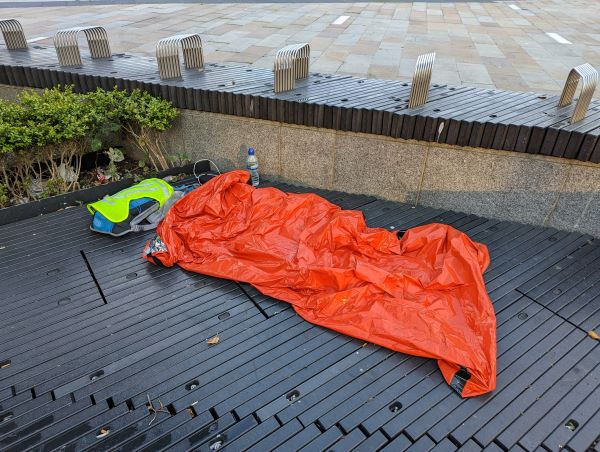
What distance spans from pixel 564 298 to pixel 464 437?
4.89 feet

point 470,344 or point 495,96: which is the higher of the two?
point 495,96

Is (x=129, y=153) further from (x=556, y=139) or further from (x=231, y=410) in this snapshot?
(x=556, y=139)

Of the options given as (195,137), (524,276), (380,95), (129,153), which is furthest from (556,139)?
(129,153)

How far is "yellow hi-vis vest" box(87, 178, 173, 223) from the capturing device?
3.62 metres

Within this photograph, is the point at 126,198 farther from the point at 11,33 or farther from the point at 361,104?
the point at 11,33

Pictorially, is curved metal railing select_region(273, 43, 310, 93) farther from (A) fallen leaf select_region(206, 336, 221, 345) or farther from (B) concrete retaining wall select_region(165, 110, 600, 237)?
(A) fallen leaf select_region(206, 336, 221, 345)

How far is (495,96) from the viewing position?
417cm

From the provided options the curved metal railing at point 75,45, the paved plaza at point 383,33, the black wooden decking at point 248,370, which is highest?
the curved metal railing at point 75,45

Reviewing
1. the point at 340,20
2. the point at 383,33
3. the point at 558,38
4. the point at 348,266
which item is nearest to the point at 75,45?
the point at 348,266

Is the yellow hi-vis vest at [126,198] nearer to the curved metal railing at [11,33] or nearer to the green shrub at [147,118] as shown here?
the green shrub at [147,118]

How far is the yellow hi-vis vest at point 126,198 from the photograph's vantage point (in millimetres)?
3625

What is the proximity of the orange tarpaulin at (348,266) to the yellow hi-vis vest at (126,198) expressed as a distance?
35 centimetres

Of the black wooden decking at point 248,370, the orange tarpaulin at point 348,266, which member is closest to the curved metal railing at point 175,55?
the orange tarpaulin at point 348,266

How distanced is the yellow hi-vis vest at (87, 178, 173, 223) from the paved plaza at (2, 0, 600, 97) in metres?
3.00
